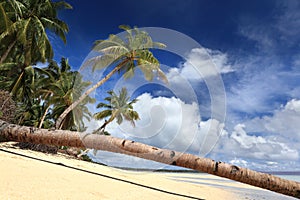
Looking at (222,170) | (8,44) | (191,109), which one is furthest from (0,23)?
(222,170)

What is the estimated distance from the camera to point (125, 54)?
18.0 metres

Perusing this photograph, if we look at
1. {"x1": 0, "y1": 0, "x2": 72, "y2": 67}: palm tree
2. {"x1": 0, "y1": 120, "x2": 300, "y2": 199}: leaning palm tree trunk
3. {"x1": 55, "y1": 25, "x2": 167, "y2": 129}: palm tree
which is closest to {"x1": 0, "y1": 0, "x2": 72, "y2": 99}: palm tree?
{"x1": 0, "y1": 0, "x2": 72, "y2": 67}: palm tree

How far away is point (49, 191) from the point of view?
4.35 meters

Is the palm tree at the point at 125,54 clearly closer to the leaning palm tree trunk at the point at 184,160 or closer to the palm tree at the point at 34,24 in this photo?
the palm tree at the point at 34,24

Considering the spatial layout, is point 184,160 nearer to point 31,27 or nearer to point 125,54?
point 125,54

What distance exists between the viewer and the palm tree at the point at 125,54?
17188 mm

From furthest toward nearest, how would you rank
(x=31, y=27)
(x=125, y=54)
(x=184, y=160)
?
(x=31, y=27) < (x=125, y=54) < (x=184, y=160)

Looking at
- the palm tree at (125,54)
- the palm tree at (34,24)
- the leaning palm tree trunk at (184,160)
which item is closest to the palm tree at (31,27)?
the palm tree at (34,24)

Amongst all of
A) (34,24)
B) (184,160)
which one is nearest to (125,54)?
(34,24)

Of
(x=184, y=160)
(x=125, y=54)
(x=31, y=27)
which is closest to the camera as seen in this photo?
(x=184, y=160)

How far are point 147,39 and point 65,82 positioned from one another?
9.73 m

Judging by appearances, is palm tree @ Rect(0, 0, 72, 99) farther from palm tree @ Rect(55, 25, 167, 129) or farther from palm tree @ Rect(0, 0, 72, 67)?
palm tree @ Rect(55, 25, 167, 129)

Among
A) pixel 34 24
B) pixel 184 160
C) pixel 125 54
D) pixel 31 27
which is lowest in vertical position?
pixel 184 160

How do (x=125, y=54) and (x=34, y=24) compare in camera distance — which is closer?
(x=125, y=54)
